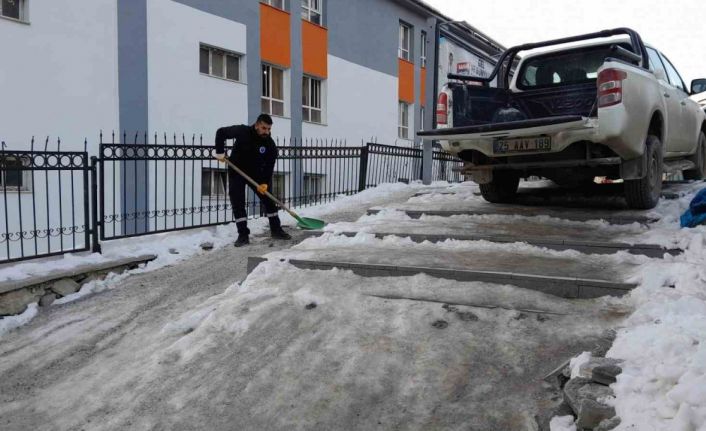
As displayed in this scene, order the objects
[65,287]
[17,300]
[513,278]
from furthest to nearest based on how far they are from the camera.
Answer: [65,287], [17,300], [513,278]

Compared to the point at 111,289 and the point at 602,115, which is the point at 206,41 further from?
the point at 602,115

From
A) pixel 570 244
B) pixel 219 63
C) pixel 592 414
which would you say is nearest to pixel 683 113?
pixel 570 244

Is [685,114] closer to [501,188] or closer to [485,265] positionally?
[501,188]

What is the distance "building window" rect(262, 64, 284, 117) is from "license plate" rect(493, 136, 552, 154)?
10.1 metres

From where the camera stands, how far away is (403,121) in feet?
75.6

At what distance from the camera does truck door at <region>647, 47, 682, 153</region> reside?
21.6 feet

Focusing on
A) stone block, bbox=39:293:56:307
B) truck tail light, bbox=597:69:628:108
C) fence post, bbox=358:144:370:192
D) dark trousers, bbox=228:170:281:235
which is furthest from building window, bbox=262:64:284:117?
truck tail light, bbox=597:69:628:108

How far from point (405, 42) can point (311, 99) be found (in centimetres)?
723

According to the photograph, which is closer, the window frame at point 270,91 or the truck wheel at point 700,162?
the truck wheel at point 700,162

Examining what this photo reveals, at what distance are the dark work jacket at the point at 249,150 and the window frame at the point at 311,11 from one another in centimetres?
1104

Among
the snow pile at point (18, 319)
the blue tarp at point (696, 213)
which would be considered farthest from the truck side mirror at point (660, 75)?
the snow pile at point (18, 319)

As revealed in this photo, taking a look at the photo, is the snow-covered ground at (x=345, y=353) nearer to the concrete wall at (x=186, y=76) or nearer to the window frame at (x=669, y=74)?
the window frame at (x=669, y=74)

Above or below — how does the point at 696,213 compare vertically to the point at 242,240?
above

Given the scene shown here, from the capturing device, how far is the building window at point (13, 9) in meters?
9.59
